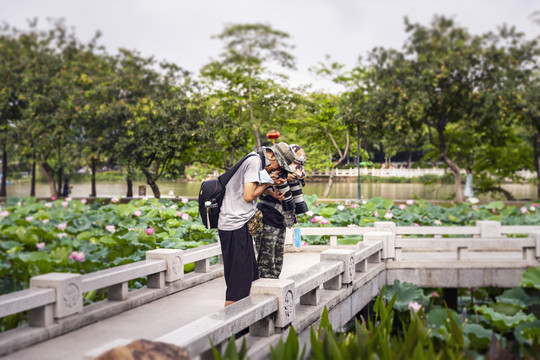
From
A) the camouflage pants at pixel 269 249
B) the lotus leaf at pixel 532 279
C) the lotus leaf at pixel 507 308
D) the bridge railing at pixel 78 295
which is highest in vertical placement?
the camouflage pants at pixel 269 249

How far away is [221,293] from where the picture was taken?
7.03 m

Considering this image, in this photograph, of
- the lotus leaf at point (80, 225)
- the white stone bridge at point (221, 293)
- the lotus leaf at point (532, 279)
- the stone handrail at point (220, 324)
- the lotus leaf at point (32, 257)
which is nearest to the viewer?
the stone handrail at point (220, 324)

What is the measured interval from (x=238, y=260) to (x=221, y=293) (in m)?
2.25

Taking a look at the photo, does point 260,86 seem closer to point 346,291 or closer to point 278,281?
point 346,291

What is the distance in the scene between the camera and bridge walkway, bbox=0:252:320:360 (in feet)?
15.2

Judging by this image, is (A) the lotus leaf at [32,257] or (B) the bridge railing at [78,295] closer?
(B) the bridge railing at [78,295]

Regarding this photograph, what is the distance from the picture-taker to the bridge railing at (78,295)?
469 cm

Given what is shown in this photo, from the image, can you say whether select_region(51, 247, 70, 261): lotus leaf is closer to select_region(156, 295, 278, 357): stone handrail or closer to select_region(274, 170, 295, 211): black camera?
select_region(274, 170, 295, 211): black camera

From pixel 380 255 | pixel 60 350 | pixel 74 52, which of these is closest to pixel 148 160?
pixel 74 52

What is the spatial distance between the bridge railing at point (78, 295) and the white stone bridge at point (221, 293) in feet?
0.03

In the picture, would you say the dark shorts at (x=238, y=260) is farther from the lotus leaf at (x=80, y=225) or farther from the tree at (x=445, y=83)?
the tree at (x=445, y=83)

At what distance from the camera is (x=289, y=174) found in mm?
5273

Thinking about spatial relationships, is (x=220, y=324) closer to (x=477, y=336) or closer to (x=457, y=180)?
(x=477, y=336)

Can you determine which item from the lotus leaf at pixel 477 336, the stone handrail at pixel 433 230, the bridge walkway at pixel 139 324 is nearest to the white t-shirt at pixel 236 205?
the bridge walkway at pixel 139 324
